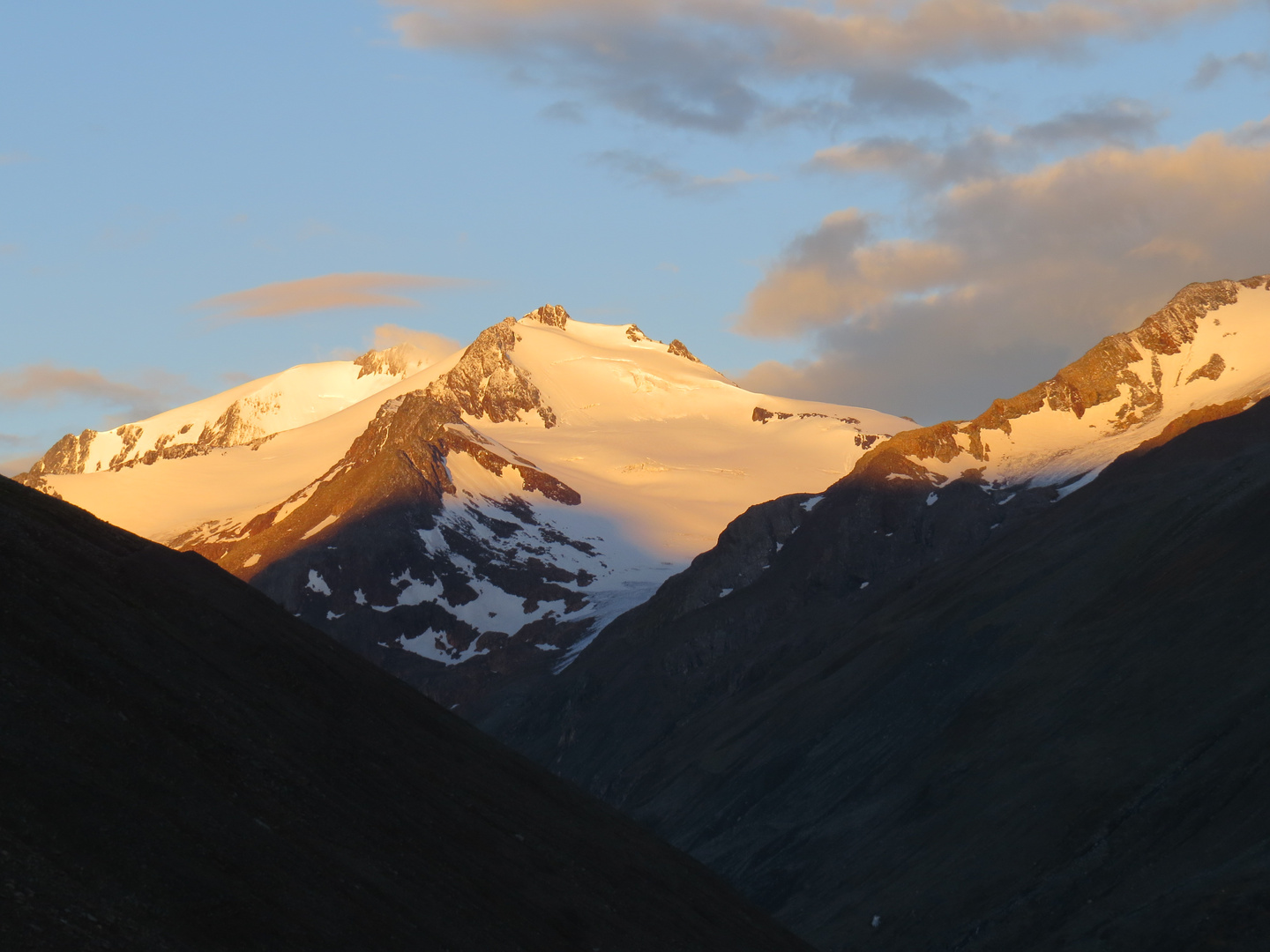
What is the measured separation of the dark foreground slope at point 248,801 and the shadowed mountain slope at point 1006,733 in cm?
1499

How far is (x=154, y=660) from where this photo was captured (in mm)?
40781

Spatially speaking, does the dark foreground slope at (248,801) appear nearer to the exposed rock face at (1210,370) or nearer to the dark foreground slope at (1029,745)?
the dark foreground slope at (1029,745)

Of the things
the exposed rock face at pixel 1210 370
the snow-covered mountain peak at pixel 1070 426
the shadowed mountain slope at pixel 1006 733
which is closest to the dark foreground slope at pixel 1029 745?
the shadowed mountain slope at pixel 1006 733

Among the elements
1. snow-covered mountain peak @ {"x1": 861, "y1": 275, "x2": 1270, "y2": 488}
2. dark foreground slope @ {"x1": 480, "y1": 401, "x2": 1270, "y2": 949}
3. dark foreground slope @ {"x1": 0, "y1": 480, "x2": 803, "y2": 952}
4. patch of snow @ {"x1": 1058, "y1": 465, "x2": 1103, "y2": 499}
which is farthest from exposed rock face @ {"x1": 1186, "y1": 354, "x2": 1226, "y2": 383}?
dark foreground slope @ {"x1": 0, "y1": 480, "x2": 803, "y2": 952}

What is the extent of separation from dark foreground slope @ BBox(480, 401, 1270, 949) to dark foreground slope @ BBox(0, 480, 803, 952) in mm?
14743

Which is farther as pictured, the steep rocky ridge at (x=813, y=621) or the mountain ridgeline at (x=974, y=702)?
the steep rocky ridge at (x=813, y=621)

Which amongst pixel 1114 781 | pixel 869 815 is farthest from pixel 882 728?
pixel 1114 781

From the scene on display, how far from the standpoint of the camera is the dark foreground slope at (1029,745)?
59.6 metres

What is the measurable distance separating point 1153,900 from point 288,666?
94.1 feet

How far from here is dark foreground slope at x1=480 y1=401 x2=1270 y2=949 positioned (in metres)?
59.6

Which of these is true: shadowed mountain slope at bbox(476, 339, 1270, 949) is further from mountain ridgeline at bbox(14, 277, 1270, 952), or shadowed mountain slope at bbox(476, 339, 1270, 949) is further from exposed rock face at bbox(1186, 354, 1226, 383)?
exposed rock face at bbox(1186, 354, 1226, 383)

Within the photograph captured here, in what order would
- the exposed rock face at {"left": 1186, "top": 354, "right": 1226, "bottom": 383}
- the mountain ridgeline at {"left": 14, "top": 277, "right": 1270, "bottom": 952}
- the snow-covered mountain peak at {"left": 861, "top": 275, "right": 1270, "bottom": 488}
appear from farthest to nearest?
the exposed rock face at {"left": 1186, "top": 354, "right": 1226, "bottom": 383}
the snow-covered mountain peak at {"left": 861, "top": 275, "right": 1270, "bottom": 488}
the mountain ridgeline at {"left": 14, "top": 277, "right": 1270, "bottom": 952}

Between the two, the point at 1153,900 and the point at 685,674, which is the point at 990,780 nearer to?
the point at 1153,900

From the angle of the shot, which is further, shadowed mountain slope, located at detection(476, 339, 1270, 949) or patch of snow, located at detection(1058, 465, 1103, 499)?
patch of snow, located at detection(1058, 465, 1103, 499)
